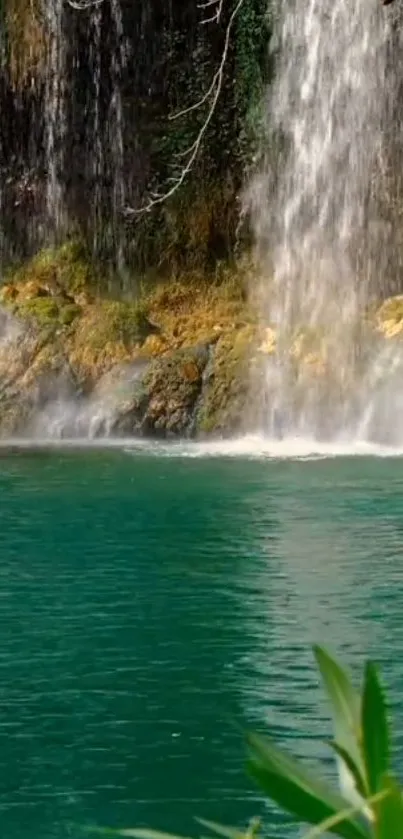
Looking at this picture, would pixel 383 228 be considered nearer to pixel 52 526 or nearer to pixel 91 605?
pixel 52 526

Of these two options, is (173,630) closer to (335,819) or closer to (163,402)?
(335,819)

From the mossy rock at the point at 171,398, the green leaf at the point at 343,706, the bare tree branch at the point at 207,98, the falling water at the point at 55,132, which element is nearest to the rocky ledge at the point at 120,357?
the mossy rock at the point at 171,398

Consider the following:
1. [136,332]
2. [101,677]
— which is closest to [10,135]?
[136,332]

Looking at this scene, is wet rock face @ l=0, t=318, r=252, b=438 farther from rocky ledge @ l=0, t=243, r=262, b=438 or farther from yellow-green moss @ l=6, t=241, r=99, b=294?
yellow-green moss @ l=6, t=241, r=99, b=294

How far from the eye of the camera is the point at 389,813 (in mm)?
1183

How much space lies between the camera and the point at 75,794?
15.6 feet

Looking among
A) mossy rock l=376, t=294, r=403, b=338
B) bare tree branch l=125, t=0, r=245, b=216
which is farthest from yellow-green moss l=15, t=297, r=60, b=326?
mossy rock l=376, t=294, r=403, b=338

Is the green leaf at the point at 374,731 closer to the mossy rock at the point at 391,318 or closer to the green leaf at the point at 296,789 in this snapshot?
the green leaf at the point at 296,789

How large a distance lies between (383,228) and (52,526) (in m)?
11.4

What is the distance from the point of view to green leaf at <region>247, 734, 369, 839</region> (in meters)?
1.22

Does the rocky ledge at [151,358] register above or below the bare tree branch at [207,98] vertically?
below

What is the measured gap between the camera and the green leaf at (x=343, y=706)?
4.08 ft

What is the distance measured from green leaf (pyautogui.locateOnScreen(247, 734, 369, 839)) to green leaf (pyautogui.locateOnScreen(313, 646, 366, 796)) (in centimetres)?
4

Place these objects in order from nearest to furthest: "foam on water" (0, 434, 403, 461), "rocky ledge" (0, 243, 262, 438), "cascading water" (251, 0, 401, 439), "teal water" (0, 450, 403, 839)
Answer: "teal water" (0, 450, 403, 839) < "foam on water" (0, 434, 403, 461) < "rocky ledge" (0, 243, 262, 438) < "cascading water" (251, 0, 401, 439)
